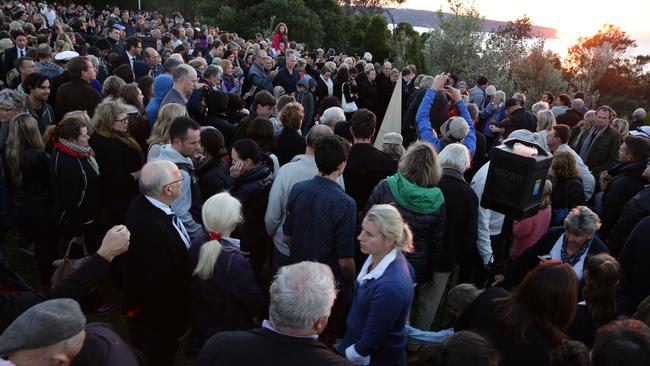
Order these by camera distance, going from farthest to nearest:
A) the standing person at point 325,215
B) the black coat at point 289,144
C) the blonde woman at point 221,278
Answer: the black coat at point 289,144 < the standing person at point 325,215 < the blonde woman at point 221,278

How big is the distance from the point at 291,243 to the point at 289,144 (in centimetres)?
166

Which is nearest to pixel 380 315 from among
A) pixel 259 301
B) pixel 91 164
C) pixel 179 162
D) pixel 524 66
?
pixel 259 301

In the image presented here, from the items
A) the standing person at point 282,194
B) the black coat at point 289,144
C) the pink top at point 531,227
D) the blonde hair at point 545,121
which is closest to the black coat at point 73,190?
the standing person at point 282,194

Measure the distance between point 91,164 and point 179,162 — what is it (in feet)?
3.01

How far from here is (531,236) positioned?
4.29 meters

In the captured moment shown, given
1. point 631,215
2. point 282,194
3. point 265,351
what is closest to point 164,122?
point 282,194

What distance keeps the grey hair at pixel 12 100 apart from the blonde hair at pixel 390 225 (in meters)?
3.65

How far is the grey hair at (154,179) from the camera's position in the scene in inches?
119

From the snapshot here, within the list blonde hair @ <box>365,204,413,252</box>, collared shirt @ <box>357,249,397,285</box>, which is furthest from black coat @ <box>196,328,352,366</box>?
blonde hair @ <box>365,204,413,252</box>

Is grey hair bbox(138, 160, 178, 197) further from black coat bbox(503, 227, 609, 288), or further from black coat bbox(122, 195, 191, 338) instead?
black coat bbox(503, 227, 609, 288)

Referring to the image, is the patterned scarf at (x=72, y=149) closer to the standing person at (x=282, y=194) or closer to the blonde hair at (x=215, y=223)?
the standing person at (x=282, y=194)

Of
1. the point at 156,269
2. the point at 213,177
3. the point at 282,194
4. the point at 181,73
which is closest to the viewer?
the point at 156,269

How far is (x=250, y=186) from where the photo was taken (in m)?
4.04

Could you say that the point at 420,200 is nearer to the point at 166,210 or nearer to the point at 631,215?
the point at 166,210
